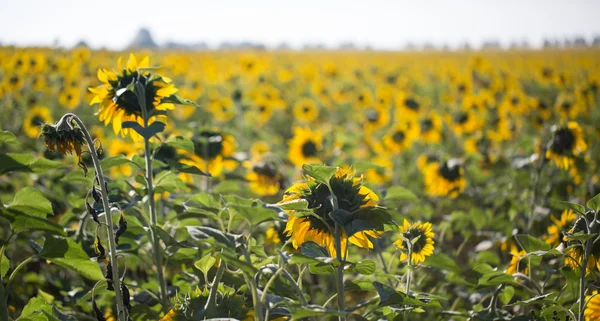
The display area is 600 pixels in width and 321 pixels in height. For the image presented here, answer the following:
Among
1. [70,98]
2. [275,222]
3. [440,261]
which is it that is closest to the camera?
[440,261]

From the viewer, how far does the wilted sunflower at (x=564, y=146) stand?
2.66m

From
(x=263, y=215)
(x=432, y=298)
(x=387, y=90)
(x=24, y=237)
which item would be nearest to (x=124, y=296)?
(x=263, y=215)

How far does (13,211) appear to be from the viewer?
3.71ft

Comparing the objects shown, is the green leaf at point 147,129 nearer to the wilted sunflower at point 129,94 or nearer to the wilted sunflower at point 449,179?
the wilted sunflower at point 129,94

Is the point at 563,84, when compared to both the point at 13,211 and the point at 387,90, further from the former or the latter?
the point at 13,211

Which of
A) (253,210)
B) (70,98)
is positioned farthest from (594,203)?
(70,98)

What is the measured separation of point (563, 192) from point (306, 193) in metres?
2.73

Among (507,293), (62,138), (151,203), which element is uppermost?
(62,138)

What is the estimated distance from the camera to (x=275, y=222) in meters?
1.84

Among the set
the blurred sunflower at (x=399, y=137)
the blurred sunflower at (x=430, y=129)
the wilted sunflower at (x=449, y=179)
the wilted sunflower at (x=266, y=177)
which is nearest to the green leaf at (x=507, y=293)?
the wilted sunflower at (x=266, y=177)

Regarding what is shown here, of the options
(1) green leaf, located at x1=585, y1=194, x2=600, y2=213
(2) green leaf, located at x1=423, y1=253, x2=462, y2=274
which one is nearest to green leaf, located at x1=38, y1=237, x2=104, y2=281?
(2) green leaf, located at x1=423, y1=253, x2=462, y2=274

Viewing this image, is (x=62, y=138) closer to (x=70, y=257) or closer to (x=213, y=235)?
(x=70, y=257)

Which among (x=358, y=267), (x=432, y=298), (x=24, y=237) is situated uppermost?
(x=358, y=267)

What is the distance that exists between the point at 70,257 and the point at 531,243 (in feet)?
4.08
